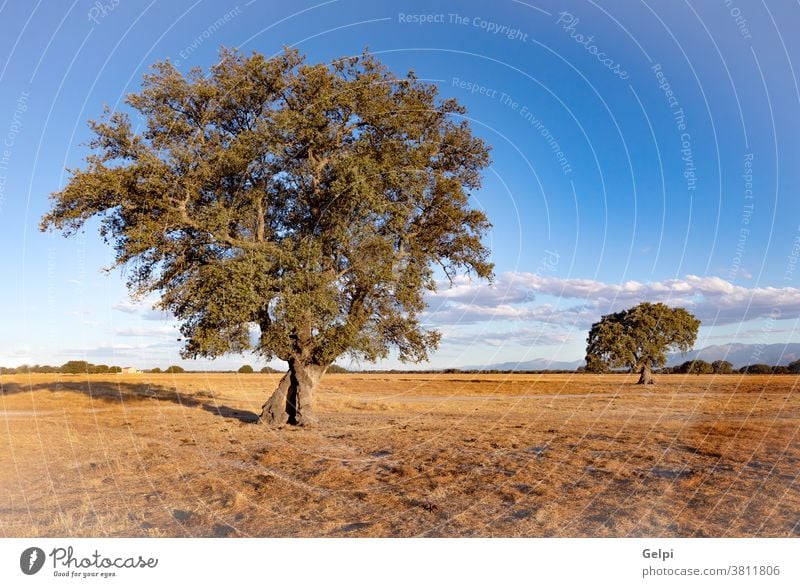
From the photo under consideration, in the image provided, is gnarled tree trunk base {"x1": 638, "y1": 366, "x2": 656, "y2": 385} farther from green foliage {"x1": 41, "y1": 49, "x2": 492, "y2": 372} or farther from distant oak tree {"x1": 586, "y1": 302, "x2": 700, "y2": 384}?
green foliage {"x1": 41, "y1": 49, "x2": 492, "y2": 372}

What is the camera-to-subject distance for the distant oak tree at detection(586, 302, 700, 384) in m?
72.8

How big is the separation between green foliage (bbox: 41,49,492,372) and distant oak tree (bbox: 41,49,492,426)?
0.06 metres

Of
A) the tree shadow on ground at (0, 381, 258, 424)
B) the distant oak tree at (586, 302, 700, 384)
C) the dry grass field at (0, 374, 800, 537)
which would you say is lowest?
the tree shadow on ground at (0, 381, 258, 424)

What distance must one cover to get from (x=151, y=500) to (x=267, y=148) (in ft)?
50.1

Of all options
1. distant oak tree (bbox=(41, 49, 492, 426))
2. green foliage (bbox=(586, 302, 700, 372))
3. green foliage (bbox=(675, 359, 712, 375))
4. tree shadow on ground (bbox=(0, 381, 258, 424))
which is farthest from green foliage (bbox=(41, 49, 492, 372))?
green foliage (bbox=(675, 359, 712, 375))

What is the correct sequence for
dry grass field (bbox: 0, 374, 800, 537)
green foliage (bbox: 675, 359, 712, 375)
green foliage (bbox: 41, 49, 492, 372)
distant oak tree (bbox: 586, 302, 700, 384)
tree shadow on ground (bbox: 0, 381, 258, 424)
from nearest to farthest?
dry grass field (bbox: 0, 374, 800, 537) → green foliage (bbox: 41, 49, 492, 372) → tree shadow on ground (bbox: 0, 381, 258, 424) → distant oak tree (bbox: 586, 302, 700, 384) → green foliage (bbox: 675, 359, 712, 375)

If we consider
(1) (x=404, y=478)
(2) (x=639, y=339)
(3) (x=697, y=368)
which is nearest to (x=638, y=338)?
(2) (x=639, y=339)

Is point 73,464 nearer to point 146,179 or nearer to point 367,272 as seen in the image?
point 146,179

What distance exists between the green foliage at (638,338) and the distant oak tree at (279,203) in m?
51.8

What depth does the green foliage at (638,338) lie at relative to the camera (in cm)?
7275

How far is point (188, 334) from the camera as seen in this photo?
84.4ft

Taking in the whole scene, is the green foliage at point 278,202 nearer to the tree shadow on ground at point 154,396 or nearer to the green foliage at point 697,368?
the tree shadow on ground at point 154,396

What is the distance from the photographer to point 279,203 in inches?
1049

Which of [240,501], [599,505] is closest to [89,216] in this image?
[240,501]
